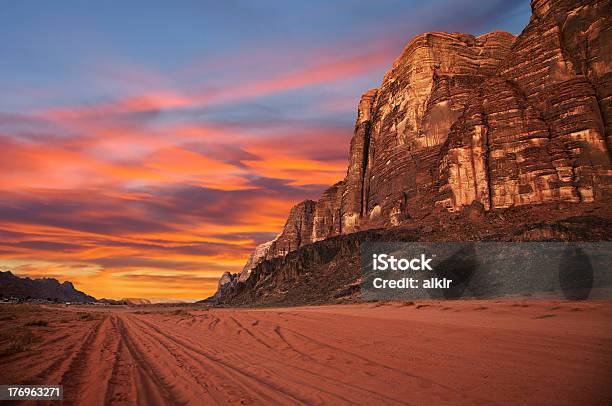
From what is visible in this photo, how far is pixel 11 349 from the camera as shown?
10.3m

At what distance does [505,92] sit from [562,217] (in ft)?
100

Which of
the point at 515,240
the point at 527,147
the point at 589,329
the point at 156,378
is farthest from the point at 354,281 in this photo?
the point at 156,378

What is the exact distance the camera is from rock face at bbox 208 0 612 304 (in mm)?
60156

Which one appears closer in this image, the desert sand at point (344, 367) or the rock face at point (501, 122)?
the desert sand at point (344, 367)

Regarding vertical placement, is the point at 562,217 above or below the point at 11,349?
above

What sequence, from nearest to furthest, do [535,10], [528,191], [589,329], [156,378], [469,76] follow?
[156,378], [589,329], [528,191], [535,10], [469,76]

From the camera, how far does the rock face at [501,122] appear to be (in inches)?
2368

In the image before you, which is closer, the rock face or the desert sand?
the desert sand

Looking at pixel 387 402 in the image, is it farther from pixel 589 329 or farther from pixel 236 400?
pixel 589 329

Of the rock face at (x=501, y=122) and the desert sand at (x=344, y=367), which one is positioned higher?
the rock face at (x=501, y=122)

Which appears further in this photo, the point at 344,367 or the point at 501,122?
the point at 501,122

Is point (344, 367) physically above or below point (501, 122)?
below

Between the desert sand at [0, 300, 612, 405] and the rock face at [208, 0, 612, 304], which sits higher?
the rock face at [208, 0, 612, 304]

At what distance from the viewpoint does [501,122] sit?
69.8 m
